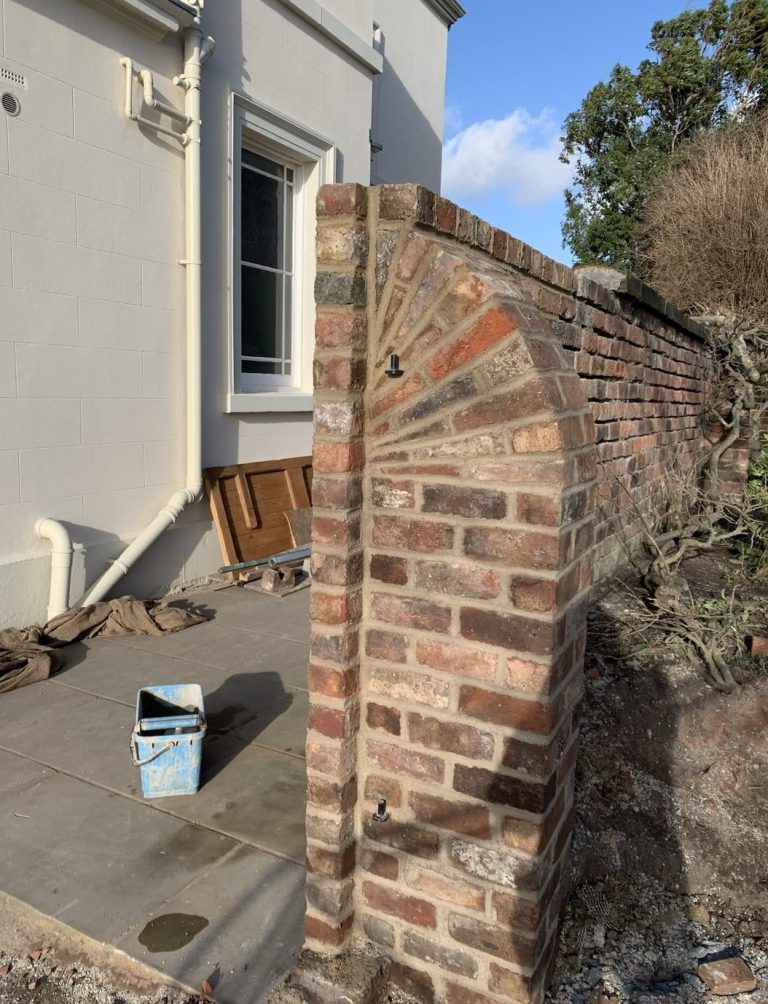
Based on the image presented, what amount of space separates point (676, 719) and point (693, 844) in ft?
2.00

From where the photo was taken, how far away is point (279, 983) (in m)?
1.95

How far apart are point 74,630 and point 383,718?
3410 millimetres

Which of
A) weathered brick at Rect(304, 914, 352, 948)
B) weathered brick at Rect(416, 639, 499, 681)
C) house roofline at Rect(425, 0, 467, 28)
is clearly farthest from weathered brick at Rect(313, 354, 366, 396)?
house roofline at Rect(425, 0, 467, 28)

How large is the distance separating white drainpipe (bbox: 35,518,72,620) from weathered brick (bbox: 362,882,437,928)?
3407 mm

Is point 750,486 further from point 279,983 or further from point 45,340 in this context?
point 45,340

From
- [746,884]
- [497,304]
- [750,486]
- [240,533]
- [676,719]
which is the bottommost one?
[746,884]

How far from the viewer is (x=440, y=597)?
1.70 m

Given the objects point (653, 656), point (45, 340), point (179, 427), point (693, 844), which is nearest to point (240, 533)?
point (179, 427)

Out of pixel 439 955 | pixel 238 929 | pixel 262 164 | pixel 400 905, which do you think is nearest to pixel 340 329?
pixel 400 905

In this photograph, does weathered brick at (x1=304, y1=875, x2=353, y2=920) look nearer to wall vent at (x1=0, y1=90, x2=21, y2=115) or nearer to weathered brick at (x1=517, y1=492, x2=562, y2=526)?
weathered brick at (x1=517, y1=492, x2=562, y2=526)

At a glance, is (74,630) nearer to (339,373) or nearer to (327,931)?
(327,931)

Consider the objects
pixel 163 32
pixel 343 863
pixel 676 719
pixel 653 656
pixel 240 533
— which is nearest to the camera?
pixel 343 863

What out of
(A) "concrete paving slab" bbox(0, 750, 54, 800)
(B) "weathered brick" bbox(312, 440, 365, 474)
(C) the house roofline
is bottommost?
(A) "concrete paving slab" bbox(0, 750, 54, 800)

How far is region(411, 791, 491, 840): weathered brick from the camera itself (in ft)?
5.57
